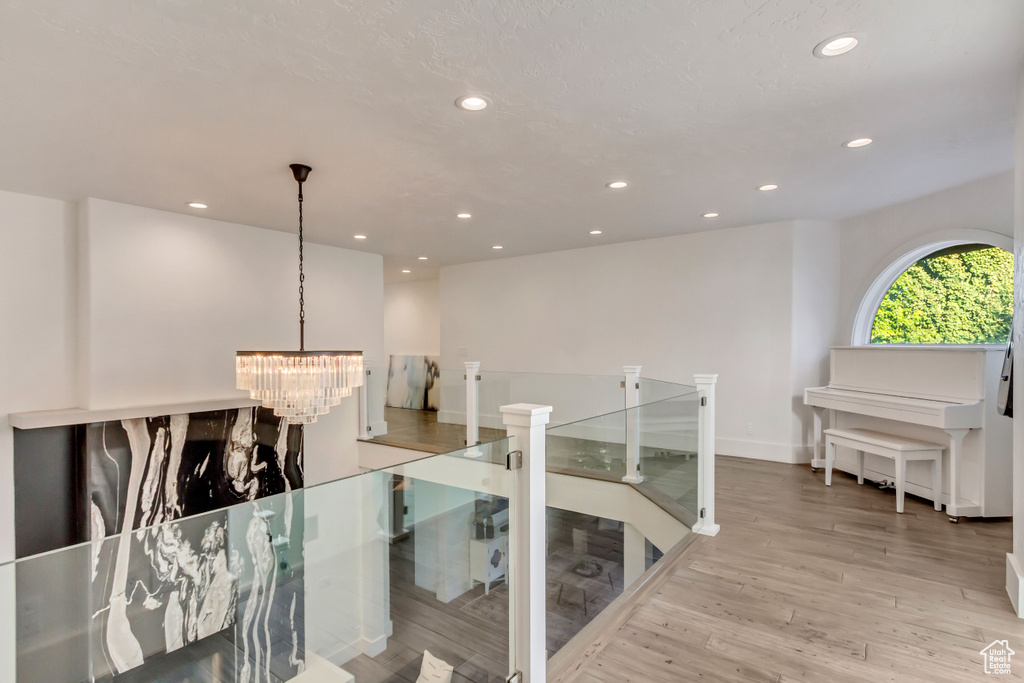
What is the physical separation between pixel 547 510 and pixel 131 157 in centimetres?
329

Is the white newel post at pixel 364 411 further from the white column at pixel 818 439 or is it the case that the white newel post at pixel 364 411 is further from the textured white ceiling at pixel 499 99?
the white column at pixel 818 439

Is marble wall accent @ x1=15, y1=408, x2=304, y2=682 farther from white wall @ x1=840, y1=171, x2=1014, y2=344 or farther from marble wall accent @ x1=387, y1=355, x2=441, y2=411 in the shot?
marble wall accent @ x1=387, y1=355, x2=441, y2=411

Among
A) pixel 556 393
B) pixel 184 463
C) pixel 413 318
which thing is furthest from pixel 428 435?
pixel 413 318

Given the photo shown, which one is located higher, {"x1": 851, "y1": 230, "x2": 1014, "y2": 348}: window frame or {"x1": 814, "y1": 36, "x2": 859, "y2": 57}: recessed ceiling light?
{"x1": 814, "y1": 36, "x2": 859, "y2": 57}: recessed ceiling light

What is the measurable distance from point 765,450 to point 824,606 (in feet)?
10.2

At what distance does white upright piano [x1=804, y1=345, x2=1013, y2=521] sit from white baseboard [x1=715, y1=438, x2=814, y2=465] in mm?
520

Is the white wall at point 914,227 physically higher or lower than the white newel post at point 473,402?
higher

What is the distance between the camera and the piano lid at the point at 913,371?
12.5 feet

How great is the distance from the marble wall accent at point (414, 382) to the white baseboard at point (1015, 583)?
7167 millimetres

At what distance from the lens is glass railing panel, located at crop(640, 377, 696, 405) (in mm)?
3781

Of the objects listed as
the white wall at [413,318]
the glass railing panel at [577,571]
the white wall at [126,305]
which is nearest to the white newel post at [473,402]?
the white wall at [126,305]

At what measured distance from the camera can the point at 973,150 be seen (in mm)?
3346

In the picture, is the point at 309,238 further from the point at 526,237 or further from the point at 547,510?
the point at 547,510

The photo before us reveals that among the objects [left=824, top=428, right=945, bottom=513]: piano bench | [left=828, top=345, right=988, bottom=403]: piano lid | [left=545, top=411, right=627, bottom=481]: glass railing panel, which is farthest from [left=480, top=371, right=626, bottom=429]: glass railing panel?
[left=828, top=345, right=988, bottom=403]: piano lid
